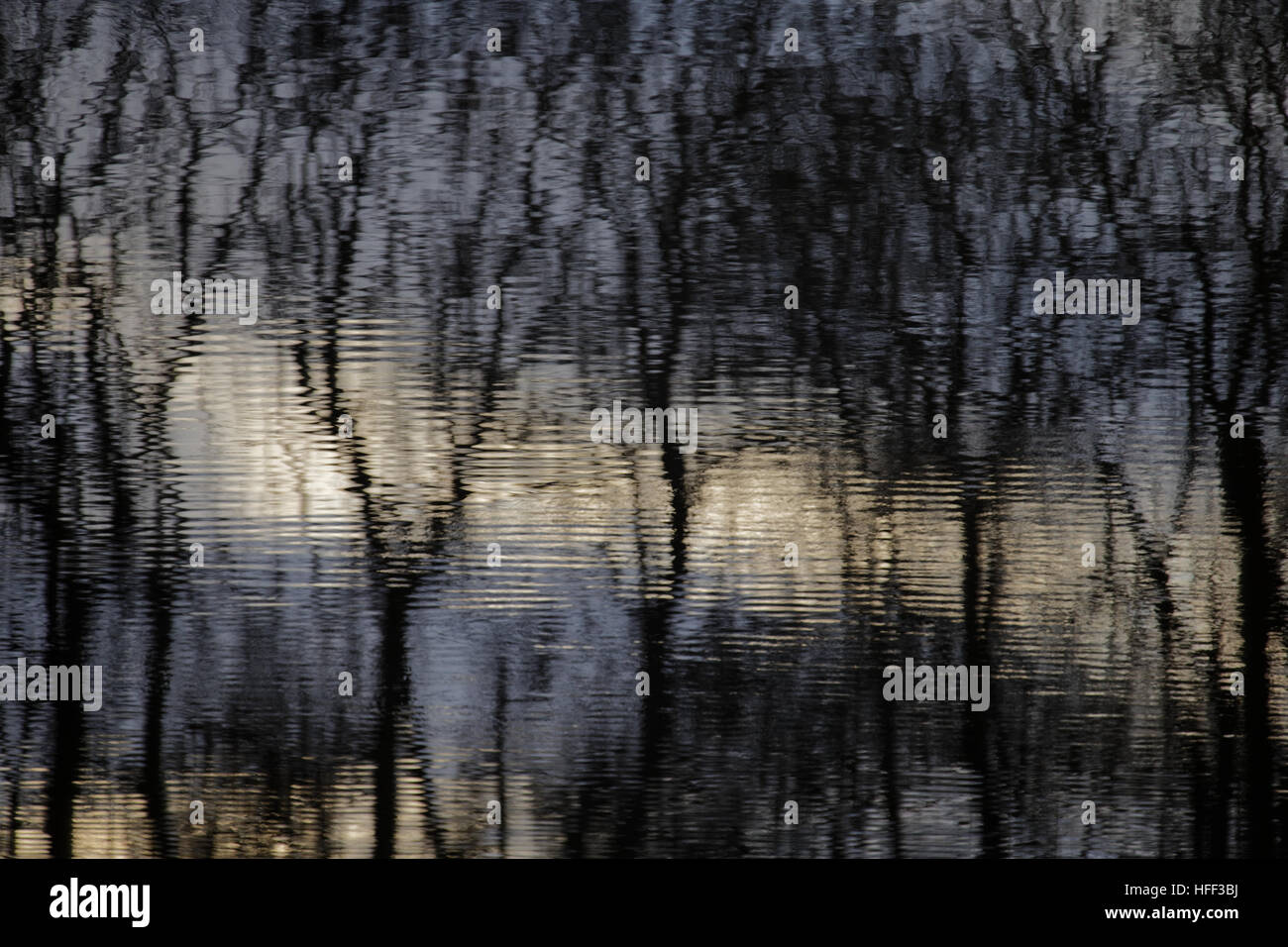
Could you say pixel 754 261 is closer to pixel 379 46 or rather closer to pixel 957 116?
pixel 957 116

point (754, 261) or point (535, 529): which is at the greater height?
point (754, 261)

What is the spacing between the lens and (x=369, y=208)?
1.38 meters

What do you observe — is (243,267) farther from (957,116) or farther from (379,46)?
(957,116)

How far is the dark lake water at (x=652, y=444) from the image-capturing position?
1.34 metres

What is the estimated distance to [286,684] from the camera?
1.35 metres

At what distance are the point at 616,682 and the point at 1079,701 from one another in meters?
0.69

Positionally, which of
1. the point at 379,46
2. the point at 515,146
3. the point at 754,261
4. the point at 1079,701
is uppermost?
the point at 379,46

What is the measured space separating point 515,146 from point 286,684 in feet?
2.87

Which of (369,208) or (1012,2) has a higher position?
(1012,2)

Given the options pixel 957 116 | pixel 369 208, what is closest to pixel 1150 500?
pixel 957 116

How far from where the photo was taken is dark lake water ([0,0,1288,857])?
1.34 meters

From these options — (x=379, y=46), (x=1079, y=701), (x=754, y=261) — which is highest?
(x=379, y=46)

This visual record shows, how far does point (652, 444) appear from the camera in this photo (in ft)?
4.45
